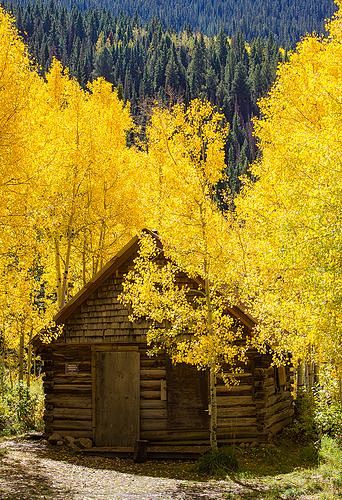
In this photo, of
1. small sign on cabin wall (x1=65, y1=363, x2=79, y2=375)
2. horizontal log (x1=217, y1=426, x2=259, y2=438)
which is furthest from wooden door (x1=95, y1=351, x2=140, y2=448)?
horizontal log (x1=217, y1=426, x2=259, y2=438)

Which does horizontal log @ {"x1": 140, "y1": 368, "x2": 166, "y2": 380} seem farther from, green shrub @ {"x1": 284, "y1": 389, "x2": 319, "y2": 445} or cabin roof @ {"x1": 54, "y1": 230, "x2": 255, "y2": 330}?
green shrub @ {"x1": 284, "y1": 389, "x2": 319, "y2": 445}

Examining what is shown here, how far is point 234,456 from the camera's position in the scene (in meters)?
13.7

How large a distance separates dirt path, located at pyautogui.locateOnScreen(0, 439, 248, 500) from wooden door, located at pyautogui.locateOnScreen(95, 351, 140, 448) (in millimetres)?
900

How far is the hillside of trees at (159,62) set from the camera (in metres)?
144

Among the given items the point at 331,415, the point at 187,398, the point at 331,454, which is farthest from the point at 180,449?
the point at 331,454

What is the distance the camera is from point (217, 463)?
13.2 m

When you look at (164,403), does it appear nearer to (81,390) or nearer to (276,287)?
(81,390)

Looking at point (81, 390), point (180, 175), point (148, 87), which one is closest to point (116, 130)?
point (180, 175)

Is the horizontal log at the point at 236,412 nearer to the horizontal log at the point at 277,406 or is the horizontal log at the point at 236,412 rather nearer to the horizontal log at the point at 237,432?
the horizontal log at the point at 237,432

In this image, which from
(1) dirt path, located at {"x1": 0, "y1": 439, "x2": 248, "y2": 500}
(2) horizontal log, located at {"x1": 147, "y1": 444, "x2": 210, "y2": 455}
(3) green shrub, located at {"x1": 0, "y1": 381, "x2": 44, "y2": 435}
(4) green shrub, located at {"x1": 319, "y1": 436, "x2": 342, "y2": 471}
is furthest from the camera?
(3) green shrub, located at {"x1": 0, "y1": 381, "x2": 44, "y2": 435}

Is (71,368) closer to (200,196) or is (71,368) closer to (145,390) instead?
(145,390)

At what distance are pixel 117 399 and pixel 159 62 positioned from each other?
151m

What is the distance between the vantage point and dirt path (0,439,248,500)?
34.3ft

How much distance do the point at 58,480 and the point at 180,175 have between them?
24.5ft
